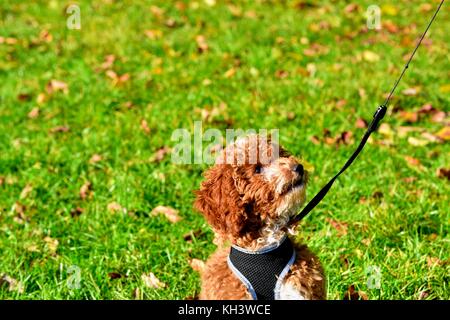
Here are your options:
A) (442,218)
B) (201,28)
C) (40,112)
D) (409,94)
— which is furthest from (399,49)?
(40,112)

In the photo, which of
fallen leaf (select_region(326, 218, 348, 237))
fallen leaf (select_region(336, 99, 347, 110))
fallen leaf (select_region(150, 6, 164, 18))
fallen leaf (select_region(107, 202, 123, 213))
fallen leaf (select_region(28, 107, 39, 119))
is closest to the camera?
fallen leaf (select_region(326, 218, 348, 237))

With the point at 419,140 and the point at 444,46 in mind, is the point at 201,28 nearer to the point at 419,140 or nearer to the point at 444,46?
the point at 444,46

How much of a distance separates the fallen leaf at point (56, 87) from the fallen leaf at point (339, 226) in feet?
13.0

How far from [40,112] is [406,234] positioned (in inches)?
171

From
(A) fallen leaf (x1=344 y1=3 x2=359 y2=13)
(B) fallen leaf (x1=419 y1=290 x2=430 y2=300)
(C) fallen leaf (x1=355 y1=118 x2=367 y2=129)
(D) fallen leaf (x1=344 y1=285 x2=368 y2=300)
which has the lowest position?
(D) fallen leaf (x1=344 y1=285 x2=368 y2=300)

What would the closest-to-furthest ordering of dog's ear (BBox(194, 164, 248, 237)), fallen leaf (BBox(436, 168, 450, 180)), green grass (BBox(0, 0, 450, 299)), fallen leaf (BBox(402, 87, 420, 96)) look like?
dog's ear (BBox(194, 164, 248, 237)) < green grass (BBox(0, 0, 450, 299)) < fallen leaf (BBox(436, 168, 450, 180)) < fallen leaf (BBox(402, 87, 420, 96))

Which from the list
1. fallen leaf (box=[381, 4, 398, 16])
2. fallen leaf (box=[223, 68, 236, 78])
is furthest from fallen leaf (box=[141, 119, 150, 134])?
fallen leaf (box=[381, 4, 398, 16])

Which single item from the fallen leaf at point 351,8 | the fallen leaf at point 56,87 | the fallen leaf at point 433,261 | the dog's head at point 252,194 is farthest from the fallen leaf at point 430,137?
the fallen leaf at point 56,87

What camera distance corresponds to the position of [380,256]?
368 centimetres

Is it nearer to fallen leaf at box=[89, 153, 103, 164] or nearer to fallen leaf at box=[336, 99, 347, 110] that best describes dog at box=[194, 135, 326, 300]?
fallen leaf at box=[89, 153, 103, 164]

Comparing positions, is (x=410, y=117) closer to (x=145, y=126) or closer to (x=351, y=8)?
(x=145, y=126)

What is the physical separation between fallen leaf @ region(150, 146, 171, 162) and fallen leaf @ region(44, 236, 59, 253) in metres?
1.26

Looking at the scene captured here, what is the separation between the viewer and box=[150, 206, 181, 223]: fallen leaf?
4.25 meters

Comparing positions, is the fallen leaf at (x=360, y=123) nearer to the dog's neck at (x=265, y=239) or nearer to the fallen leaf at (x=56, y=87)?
the dog's neck at (x=265, y=239)
